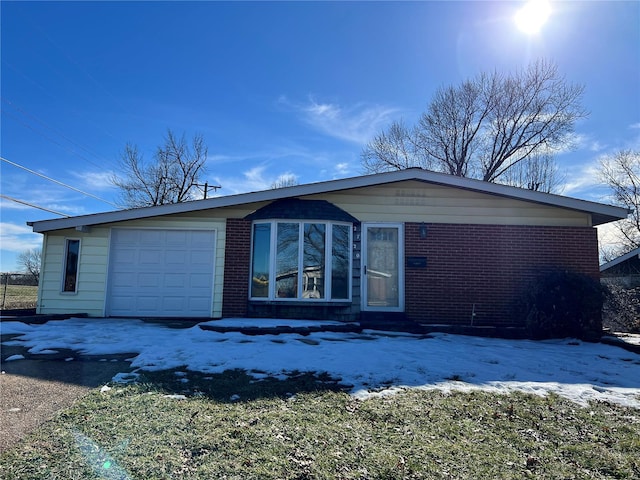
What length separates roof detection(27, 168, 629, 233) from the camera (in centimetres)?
887

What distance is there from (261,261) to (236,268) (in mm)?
611

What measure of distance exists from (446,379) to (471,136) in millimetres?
22496

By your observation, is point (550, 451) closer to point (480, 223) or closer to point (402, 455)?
point (402, 455)

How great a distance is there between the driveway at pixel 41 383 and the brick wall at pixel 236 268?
3.43m

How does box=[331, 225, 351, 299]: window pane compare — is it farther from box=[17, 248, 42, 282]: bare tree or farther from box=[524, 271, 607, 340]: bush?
box=[17, 248, 42, 282]: bare tree

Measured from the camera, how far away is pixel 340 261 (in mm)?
9000

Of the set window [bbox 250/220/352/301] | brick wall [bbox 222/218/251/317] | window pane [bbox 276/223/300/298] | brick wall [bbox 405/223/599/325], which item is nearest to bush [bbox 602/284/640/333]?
brick wall [bbox 405/223/599/325]

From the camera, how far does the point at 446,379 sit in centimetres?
488

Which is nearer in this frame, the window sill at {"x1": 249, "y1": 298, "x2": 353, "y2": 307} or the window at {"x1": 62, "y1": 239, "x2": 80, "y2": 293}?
the window sill at {"x1": 249, "y1": 298, "x2": 353, "y2": 307}

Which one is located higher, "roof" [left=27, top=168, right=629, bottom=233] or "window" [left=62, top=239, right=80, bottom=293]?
"roof" [left=27, top=168, right=629, bottom=233]

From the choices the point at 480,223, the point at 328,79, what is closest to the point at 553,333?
the point at 480,223

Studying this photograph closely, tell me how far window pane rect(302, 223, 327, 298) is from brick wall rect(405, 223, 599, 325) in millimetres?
1970

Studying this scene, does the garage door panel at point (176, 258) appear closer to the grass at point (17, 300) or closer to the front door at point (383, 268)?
the front door at point (383, 268)

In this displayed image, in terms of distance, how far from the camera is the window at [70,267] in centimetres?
938
